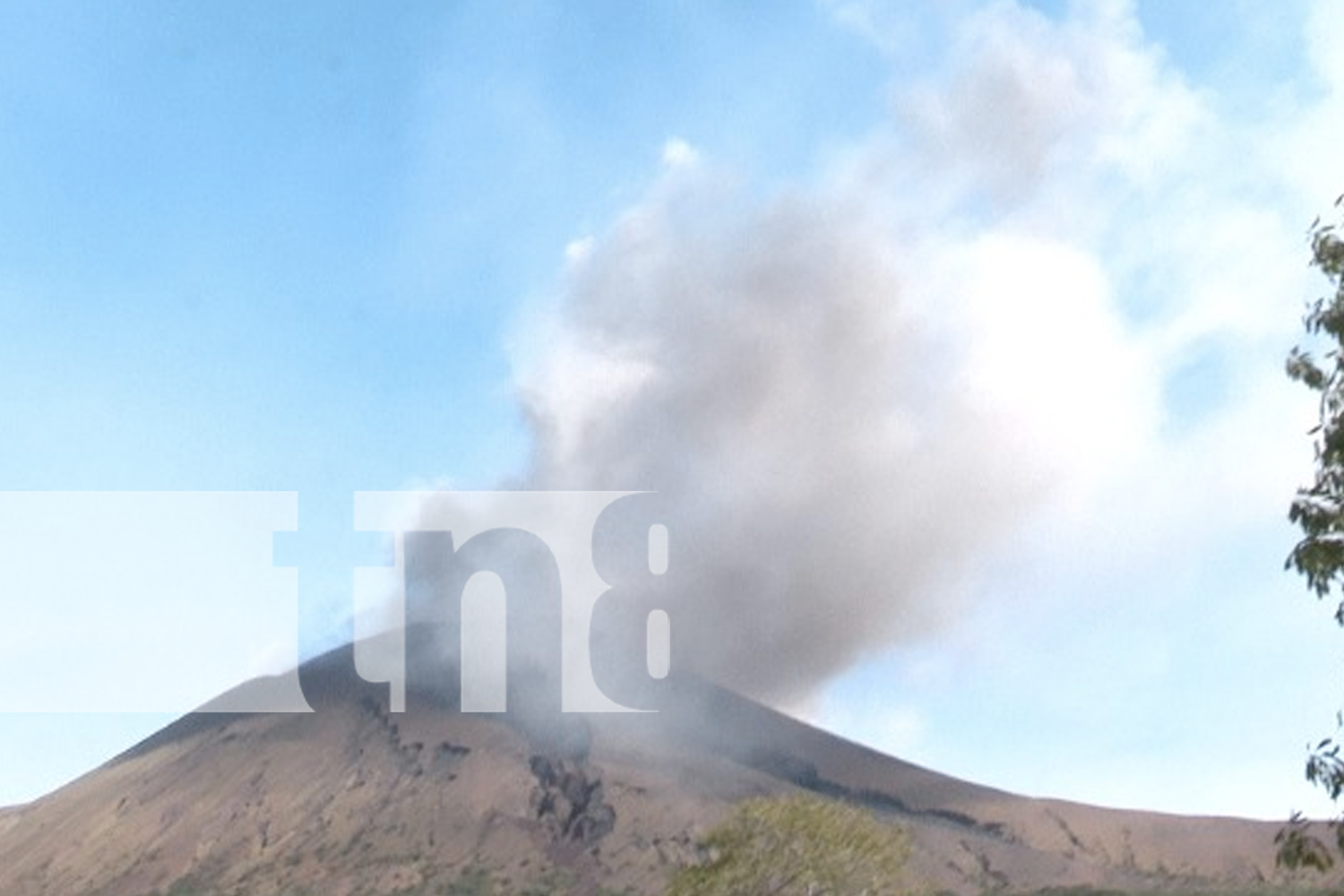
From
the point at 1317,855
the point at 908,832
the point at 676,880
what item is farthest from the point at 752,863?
the point at 1317,855

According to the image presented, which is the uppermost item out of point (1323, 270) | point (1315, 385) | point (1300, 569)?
point (1323, 270)

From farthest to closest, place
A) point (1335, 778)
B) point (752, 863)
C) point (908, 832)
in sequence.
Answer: point (908, 832) → point (752, 863) → point (1335, 778)

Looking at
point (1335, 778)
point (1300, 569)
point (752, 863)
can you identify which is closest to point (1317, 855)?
point (1335, 778)

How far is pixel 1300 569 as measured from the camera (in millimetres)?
22234

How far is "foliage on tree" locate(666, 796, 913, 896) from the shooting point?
65.6m

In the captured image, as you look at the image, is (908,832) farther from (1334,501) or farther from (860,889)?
(1334,501)

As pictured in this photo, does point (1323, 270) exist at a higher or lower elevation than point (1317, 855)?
higher

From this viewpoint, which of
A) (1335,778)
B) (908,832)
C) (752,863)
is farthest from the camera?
(908,832)

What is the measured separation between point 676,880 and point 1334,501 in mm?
48453

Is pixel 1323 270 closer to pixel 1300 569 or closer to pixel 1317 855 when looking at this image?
pixel 1300 569

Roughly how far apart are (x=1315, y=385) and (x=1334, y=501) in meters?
1.76

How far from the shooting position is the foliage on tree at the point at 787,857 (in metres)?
65.6

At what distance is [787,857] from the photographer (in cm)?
6588

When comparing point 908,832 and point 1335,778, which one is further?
point 908,832
